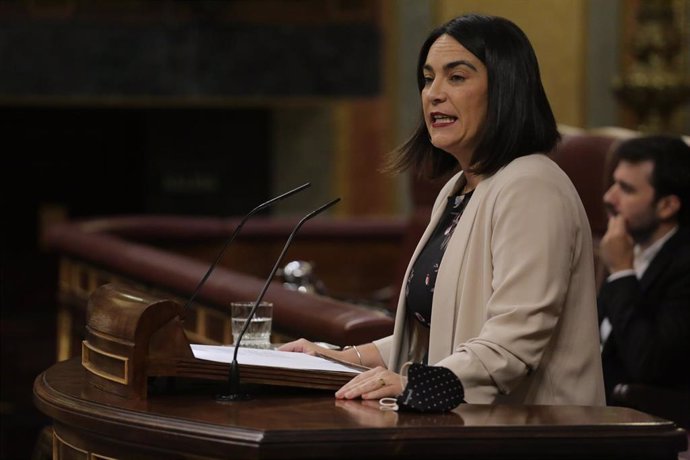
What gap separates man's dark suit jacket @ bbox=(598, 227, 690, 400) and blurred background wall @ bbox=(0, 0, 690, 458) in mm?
5883

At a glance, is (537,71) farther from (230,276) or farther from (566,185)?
(230,276)

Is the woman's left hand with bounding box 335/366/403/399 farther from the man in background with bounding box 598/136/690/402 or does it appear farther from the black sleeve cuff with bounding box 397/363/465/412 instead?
the man in background with bounding box 598/136/690/402

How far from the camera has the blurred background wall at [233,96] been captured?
10.2 metres

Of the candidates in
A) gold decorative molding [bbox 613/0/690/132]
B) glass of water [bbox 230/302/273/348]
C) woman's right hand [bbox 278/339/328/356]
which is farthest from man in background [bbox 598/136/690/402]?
gold decorative molding [bbox 613/0/690/132]

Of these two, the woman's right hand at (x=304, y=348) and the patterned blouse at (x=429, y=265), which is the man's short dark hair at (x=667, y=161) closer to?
the patterned blouse at (x=429, y=265)

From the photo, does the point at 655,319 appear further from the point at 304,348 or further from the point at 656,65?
the point at 656,65

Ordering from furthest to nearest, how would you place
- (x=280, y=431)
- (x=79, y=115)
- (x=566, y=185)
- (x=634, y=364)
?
(x=79, y=115) < (x=634, y=364) < (x=566, y=185) < (x=280, y=431)

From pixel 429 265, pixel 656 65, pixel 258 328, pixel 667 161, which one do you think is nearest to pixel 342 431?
pixel 429 265

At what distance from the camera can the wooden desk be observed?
6.80ft

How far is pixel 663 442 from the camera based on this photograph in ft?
7.16

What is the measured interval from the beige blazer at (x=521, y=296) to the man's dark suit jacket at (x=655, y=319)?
1.57 m

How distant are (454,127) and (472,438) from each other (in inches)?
28.5

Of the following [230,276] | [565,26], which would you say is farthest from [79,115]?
[230,276]

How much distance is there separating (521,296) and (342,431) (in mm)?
498
